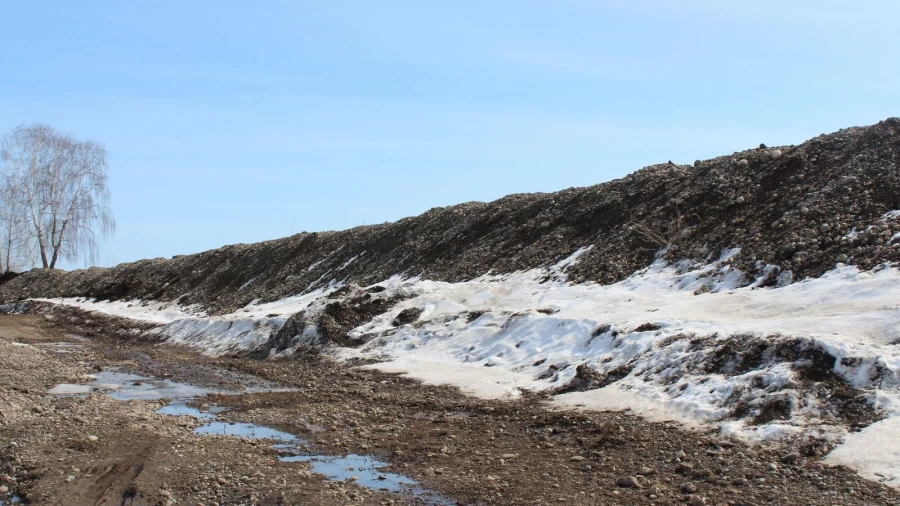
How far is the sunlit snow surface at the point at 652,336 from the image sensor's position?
8.12m

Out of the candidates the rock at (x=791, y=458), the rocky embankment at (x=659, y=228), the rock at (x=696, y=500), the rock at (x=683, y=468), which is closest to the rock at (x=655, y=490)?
the rock at (x=696, y=500)

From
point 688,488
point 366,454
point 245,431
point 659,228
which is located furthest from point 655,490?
point 659,228

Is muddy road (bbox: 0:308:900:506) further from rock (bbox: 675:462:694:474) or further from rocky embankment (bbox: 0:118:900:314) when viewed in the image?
rocky embankment (bbox: 0:118:900:314)

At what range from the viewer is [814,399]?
7871 mm

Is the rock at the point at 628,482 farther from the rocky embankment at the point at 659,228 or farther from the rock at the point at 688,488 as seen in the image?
the rocky embankment at the point at 659,228

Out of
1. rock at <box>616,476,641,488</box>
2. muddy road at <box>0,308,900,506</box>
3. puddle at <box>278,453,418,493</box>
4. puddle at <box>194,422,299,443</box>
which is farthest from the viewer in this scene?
puddle at <box>194,422,299,443</box>

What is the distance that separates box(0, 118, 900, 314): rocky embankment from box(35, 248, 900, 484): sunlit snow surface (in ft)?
2.71

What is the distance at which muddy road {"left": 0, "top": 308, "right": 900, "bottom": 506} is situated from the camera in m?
6.48

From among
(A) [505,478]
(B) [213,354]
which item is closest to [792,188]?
(A) [505,478]

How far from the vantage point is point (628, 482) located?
21.8ft

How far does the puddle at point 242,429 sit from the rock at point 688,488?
2061mm

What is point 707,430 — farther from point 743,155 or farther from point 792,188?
point 743,155

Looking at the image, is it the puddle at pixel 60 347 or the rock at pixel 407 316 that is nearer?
the rock at pixel 407 316

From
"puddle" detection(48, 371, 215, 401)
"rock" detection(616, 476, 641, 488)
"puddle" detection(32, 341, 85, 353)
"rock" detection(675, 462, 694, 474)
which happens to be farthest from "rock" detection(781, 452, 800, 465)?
"puddle" detection(32, 341, 85, 353)
